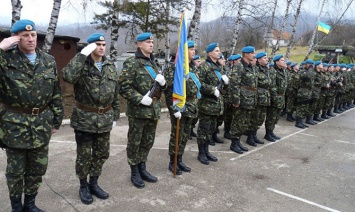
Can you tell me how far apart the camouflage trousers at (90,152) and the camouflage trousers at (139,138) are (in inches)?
17.1

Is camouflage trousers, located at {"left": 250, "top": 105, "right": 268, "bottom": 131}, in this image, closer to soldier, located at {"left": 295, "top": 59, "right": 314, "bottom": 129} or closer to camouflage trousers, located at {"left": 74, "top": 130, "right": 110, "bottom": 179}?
soldier, located at {"left": 295, "top": 59, "right": 314, "bottom": 129}

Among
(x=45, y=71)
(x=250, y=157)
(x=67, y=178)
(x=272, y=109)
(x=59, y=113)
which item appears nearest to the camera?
(x=45, y=71)

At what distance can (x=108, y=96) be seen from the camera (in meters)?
3.40

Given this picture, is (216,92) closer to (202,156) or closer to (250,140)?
(202,156)

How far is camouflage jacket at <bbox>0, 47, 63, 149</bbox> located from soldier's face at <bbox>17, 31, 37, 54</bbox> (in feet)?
0.17

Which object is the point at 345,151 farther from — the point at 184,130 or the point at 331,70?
the point at 331,70

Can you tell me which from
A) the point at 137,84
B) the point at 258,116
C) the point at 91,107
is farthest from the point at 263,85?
the point at 91,107

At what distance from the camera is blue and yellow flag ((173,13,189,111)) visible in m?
4.10

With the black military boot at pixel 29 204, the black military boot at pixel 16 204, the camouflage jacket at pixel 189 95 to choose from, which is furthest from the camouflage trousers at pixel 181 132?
the black military boot at pixel 16 204

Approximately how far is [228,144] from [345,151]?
2.53 meters

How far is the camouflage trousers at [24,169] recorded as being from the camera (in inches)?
112

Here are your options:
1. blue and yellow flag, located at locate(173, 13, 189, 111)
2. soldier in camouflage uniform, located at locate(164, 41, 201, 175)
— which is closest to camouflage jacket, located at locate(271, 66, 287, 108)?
soldier in camouflage uniform, located at locate(164, 41, 201, 175)

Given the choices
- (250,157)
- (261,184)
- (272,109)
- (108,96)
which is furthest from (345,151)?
(108,96)

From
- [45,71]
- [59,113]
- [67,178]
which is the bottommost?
[67,178]
